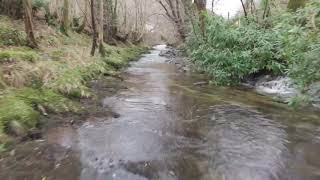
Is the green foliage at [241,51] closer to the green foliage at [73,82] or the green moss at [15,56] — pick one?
the green foliage at [73,82]

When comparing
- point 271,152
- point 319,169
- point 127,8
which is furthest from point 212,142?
point 127,8

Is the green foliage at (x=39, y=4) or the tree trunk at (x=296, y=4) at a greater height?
the green foliage at (x=39, y=4)

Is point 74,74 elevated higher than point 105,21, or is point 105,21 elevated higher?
point 105,21

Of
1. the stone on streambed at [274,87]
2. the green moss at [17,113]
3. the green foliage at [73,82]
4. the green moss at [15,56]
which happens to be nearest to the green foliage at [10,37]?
the green moss at [15,56]

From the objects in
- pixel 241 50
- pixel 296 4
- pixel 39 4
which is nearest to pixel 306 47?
pixel 241 50

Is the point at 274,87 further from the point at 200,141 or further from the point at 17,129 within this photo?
the point at 17,129

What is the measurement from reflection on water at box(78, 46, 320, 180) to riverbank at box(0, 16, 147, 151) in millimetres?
931

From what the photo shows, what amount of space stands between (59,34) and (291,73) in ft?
40.9

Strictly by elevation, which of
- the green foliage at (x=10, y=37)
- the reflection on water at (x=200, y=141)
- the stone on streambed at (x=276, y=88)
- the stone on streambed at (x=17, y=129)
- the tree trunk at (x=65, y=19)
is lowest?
the reflection on water at (x=200, y=141)

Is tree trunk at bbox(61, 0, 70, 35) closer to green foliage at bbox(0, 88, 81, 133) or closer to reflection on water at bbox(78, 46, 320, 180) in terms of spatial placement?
reflection on water at bbox(78, 46, 320, 180)

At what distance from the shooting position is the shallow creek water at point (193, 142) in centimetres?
478

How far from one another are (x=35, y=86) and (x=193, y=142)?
4188 millimetres

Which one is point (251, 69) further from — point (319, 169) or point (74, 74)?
point (319, 169)

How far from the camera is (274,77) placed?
38.2 feet
